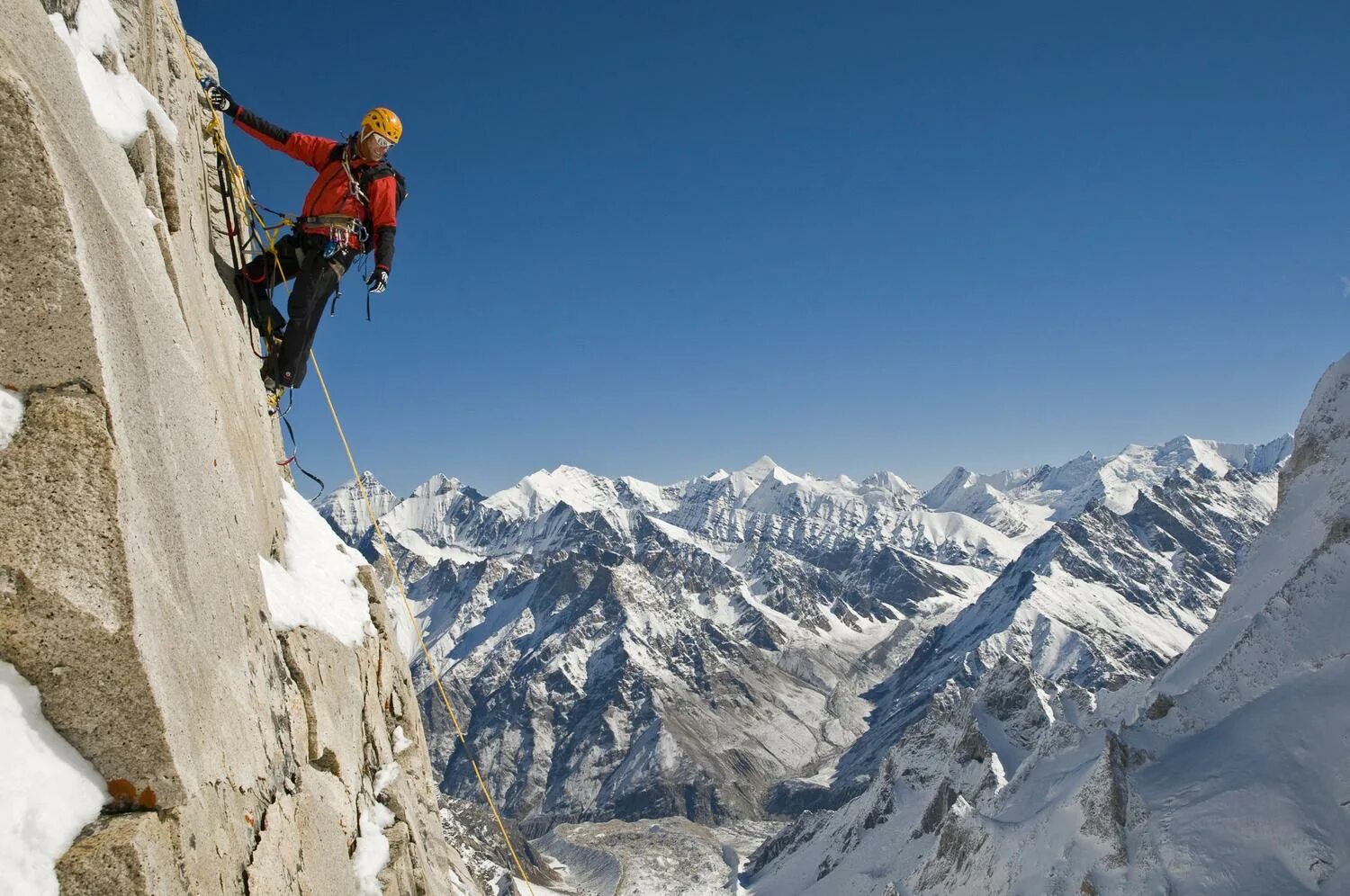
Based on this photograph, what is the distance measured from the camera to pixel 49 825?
5.32 m

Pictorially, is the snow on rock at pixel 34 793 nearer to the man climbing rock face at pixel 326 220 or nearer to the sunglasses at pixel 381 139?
the man climbing rock face at pixel 326 220

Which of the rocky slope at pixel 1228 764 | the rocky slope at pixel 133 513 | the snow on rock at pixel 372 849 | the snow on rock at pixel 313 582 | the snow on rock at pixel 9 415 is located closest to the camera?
the snow on rock at pixel 9 415

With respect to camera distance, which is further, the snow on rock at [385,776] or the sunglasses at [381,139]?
the snow on rock at [385,776]

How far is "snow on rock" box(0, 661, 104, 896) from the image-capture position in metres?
5.07

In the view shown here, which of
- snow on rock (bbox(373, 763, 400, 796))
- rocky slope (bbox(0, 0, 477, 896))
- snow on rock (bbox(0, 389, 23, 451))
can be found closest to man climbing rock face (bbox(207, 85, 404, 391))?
rocky slope (bbox(0, 0, 477, 896))

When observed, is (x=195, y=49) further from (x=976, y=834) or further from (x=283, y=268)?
(x=976, y=834)

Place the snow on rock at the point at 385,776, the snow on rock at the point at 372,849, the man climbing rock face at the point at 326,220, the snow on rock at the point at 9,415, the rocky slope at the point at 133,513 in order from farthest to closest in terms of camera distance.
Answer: the snow on rock at the point at 385,776, the man climbing rock face at the point at 326,220, the snow on rock at the point at 372,849, the rocky slope at the point at 133,513, the snow on rock at the point at 9,415

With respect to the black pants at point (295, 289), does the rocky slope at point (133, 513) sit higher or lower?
lower

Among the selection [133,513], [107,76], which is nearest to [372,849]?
[133,513]

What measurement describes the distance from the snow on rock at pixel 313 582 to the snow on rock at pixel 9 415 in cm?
605

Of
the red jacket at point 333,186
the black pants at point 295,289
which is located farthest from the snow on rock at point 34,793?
the red jacket at point 333,186

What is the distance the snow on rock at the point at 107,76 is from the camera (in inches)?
346

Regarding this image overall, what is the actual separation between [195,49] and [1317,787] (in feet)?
125

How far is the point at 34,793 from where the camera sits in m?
5.32
